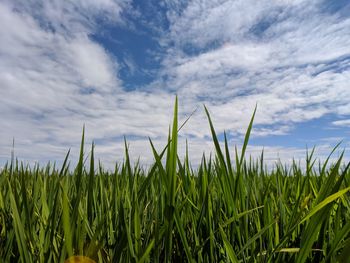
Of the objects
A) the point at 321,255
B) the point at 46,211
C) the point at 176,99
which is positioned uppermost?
the point at 176,99

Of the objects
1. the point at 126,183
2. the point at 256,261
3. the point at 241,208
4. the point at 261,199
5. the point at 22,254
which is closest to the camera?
the point at 22,254

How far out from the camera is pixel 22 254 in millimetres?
714

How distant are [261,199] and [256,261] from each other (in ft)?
1.08

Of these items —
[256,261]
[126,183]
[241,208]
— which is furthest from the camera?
[126,183]

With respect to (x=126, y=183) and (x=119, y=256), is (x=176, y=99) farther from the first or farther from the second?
(x=126, y=183)

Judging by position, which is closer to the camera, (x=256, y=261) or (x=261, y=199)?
(x=256, y=261)

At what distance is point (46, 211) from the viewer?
3.31ft

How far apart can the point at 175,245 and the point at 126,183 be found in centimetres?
36

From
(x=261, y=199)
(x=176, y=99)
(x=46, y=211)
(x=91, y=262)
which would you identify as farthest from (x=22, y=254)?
(x=261, y=199)

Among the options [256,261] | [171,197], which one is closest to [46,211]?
[171,197]

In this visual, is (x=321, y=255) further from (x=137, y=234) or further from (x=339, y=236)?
(x=137, y=234)

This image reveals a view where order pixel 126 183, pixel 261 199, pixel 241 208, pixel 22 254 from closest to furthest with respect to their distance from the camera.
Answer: pixel 22 254
pixel 241 208
pixel 261 199
pixel 126 183

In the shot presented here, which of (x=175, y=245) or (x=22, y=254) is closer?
(x=22, y=254)

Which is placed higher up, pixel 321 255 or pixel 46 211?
pixel 46 211
